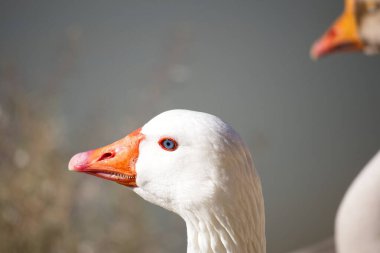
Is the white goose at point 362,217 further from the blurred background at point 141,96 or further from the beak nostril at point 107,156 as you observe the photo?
the blurred background at point 141,96

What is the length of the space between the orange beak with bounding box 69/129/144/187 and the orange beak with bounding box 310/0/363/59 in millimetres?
407

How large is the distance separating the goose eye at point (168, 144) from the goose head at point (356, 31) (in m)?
0.40

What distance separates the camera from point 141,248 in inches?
70.9

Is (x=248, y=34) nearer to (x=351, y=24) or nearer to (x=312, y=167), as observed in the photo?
(x=312, y=167)

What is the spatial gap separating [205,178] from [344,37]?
0.44 m

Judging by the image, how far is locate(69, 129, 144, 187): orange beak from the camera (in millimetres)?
704

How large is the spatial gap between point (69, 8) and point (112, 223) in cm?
78

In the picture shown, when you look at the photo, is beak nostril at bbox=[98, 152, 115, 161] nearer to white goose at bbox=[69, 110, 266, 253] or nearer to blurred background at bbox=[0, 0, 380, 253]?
white goose at bbox=[69, 110, 266, 253]

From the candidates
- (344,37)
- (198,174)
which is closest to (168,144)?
(198,174)

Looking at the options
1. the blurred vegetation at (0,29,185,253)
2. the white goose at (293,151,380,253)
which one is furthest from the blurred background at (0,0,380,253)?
the white goose at (293,151,380,253)

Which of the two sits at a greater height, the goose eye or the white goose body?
the goose eye

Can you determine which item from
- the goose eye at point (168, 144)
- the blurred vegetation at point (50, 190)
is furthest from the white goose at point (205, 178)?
the blurred vegetation at point (50, 190)

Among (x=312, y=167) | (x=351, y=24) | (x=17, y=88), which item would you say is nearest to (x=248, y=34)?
(x=312, y=167)

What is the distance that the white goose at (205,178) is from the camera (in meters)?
0.63
